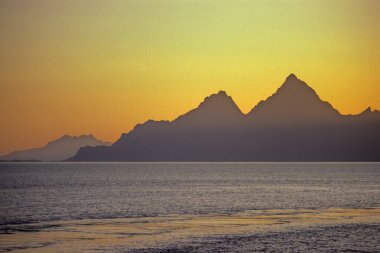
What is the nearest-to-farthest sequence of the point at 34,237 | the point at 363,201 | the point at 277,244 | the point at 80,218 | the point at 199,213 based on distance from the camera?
the point at 277,244 → the point at 34,237 → the point at 80,218 → the point at 199,213 → the point at 363,201

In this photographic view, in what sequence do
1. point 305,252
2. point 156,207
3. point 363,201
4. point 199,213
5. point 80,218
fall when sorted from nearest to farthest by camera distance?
1. point 305,252
2. point 80,218
3. point 199,213
4. point 156,207
5. point 363,201

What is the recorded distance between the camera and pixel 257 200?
12525 cm

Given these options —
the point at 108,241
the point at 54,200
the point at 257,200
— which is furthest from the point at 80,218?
the point at 257,200

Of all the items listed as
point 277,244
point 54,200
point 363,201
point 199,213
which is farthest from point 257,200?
point 277,244

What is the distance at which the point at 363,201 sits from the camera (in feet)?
396

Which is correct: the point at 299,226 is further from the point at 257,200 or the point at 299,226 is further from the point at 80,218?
the point at 257,200

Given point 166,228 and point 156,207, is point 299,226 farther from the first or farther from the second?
point 156,207

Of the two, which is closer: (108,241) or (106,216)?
(108,241)

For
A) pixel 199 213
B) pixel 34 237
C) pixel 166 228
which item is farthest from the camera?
pixel 199 213

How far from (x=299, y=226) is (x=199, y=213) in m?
22.9

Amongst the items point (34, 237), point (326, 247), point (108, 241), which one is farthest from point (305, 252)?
point (34, 237)

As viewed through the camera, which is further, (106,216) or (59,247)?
(106,216)

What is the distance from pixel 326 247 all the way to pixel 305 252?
3.92 metres

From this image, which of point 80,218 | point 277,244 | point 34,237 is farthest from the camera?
point 80,218
